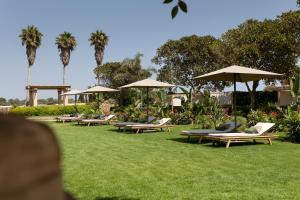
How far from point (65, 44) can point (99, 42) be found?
5.28m

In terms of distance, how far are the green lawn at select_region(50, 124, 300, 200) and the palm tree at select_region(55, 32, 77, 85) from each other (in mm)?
56390

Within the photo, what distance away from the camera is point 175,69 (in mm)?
53594

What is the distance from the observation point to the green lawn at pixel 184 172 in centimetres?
686

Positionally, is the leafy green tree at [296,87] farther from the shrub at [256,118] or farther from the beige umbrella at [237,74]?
the beige umbrella at [237,74]

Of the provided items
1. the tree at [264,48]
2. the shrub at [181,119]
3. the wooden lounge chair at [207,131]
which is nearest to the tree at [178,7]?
the wooden lounge chair at [207,131]

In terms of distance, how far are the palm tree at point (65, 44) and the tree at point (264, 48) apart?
35.5 m

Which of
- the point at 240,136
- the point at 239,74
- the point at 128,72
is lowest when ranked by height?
the point at 240,136

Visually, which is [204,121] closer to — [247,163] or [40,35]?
[247,163]

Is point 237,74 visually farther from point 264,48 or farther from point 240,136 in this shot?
point 264,48

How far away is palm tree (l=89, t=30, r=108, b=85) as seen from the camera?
225 ft

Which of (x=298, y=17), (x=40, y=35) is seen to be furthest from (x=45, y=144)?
(x=40, y=35)

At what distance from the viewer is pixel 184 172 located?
876 centimetres

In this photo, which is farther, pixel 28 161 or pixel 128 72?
pixel 128 72

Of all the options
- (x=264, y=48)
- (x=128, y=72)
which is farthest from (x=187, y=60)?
(x=264, y=48)
